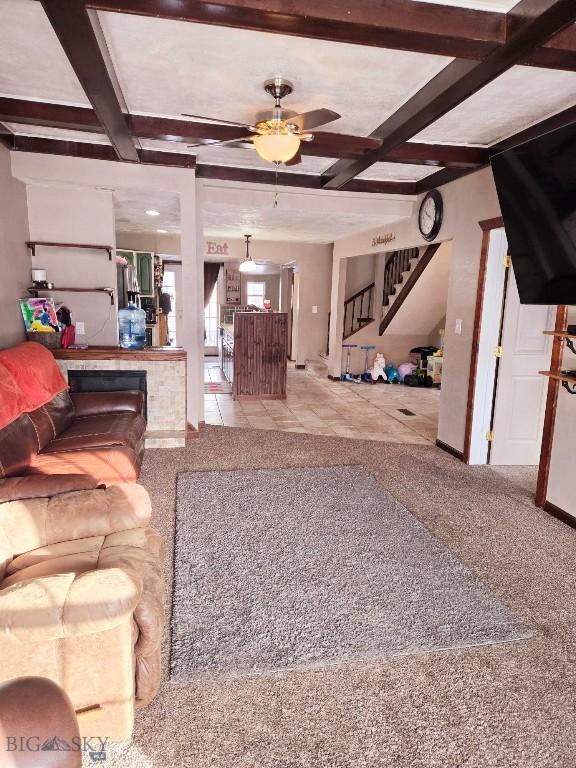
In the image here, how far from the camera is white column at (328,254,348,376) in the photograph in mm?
8227

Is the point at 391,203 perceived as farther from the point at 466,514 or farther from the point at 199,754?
the point at 199,754

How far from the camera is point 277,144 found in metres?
2.79

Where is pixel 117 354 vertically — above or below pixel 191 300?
below

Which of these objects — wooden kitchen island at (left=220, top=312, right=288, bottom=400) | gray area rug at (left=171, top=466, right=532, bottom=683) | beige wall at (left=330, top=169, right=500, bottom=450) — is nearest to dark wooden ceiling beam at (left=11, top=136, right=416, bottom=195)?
beige wall at (left=330, top=169, right=500, bottom=450)

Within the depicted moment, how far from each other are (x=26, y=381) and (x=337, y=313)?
5862 millimetres

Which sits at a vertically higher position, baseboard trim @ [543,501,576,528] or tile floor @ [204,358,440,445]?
tile floor @ [204,358,440,445]

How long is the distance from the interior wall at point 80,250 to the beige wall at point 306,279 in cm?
421

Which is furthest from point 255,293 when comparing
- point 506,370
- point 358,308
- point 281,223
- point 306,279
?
point 506,370

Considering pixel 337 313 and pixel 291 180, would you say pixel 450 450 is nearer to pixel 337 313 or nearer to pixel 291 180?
pixel 291 180

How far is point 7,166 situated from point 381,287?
20.6ft

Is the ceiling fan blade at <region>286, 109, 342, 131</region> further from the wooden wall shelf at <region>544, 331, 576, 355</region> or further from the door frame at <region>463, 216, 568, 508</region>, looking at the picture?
the wooden wall shelf at <region>544, 331, 576, 355</region>

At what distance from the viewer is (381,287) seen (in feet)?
29.0

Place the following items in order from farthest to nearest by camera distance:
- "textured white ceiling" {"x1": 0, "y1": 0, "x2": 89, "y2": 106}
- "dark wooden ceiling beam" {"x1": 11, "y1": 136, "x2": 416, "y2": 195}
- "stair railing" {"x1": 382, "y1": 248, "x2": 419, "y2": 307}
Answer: "stair railing" {"x1": 382, "y1": 248, "x2": 419, "y2": 307}
"dark wooden ceiling beam" {"x1": 11, "y1": 136, "x2": 416, "y2": 195}
"textured white ceiling" {"x1": 0, "y1": 0, "x2": 89, "y2": 106}

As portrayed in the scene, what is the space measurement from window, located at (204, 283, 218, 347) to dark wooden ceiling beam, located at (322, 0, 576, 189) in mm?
8499
